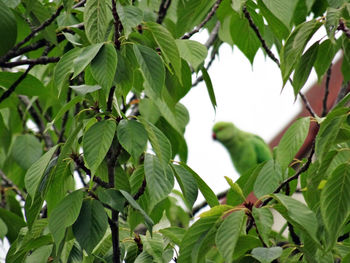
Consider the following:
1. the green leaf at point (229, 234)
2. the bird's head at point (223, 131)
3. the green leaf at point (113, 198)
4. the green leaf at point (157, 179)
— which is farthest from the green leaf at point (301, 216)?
the bird's head at point (223, 131)

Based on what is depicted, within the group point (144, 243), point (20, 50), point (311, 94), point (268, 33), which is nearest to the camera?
point (144, 243)

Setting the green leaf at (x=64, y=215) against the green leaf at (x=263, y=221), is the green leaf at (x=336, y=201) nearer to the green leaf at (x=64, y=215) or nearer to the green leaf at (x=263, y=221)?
the green leaf at (x=263, y=221)

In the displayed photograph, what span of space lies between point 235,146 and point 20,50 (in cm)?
603

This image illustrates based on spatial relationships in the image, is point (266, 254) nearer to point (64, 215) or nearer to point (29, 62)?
point (64, 215)

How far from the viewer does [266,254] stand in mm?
1662

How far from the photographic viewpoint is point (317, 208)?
1933 millimetres

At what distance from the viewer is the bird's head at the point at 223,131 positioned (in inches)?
336

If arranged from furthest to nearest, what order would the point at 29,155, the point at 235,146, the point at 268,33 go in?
the point at 235,146 < the point at 29,155 < the point at 268,33

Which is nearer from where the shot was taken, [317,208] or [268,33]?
[317,208]

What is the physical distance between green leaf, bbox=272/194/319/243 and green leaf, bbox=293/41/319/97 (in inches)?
14.1

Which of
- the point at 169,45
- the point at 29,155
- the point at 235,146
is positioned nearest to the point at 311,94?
the point at 235,146

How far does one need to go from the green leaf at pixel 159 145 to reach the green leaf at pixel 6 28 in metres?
0.58

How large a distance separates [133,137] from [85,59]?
0.71 feet

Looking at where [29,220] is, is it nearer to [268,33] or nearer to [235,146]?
[268,33]
